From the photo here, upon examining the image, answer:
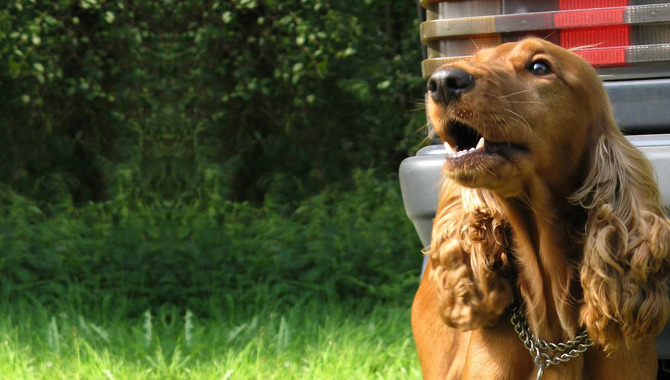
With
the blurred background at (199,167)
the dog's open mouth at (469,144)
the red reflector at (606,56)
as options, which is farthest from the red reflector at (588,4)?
the blurred background at (199,167)

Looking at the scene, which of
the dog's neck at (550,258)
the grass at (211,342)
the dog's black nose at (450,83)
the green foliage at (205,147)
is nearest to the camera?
the dog's black nose at (450,83)

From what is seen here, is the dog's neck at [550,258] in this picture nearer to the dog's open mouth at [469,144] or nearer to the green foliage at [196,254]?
the dog's open mouth at [469,144]

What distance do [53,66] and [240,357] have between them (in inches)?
132

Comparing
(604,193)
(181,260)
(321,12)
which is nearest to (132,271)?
(181,260)

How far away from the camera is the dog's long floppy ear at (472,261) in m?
2.27

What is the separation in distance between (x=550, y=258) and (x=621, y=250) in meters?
0.20

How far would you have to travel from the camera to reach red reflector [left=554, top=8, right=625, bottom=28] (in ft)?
8.46

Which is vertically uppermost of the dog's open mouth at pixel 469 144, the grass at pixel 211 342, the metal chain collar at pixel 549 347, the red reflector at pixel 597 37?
the red reflector at pixel 597 37

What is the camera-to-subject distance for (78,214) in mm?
5961

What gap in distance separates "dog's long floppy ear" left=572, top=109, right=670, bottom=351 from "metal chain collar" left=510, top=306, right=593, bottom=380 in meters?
0.07

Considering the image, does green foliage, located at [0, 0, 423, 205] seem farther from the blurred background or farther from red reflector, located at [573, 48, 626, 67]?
red reflector, located at [573, 48, 626, 67]

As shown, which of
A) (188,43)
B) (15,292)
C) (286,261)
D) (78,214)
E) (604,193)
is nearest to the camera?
(604,193)

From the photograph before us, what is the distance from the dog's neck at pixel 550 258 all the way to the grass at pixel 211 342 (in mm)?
1278

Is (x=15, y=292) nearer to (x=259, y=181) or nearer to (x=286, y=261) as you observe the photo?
(x=286, y=261)
